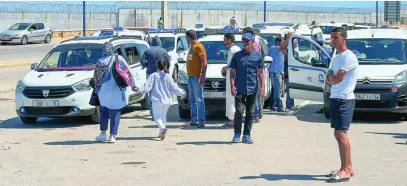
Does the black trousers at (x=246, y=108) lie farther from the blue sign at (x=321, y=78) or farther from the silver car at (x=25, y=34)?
the silver car at (x=25, y=34)

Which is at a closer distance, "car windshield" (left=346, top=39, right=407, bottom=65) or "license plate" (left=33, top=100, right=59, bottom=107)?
"license plate" (left=33, top=100, right=59, bottom=107)

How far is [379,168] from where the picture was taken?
928 cm

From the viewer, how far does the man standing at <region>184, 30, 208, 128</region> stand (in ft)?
42.2

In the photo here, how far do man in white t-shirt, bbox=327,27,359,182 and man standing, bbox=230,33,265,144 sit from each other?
2.75 m

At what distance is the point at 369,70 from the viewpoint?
45.8 ft

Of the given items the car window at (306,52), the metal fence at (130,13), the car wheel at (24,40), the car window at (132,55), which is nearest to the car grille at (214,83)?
the car window at (306,52)

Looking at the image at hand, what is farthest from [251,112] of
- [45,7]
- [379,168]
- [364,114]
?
[45,7]

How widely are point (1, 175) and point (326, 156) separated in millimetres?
4283

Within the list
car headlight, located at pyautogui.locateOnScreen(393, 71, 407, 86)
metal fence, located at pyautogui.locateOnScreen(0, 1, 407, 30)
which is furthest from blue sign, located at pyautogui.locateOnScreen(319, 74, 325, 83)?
metal fence, located at pyautogui.locateOnScreen(0, 1, 407, 30)

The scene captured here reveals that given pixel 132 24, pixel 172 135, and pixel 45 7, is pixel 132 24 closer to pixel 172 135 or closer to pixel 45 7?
pixel 45 7

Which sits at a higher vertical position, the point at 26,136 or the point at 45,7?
the point at 45,7

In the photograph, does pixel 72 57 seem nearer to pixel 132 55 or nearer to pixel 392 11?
pixel 132 55

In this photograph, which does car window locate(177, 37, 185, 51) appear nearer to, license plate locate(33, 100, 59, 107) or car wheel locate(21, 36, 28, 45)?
license plate locate(33, 100, 59, 107)

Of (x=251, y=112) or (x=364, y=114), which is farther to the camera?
(x=364, y=114)
